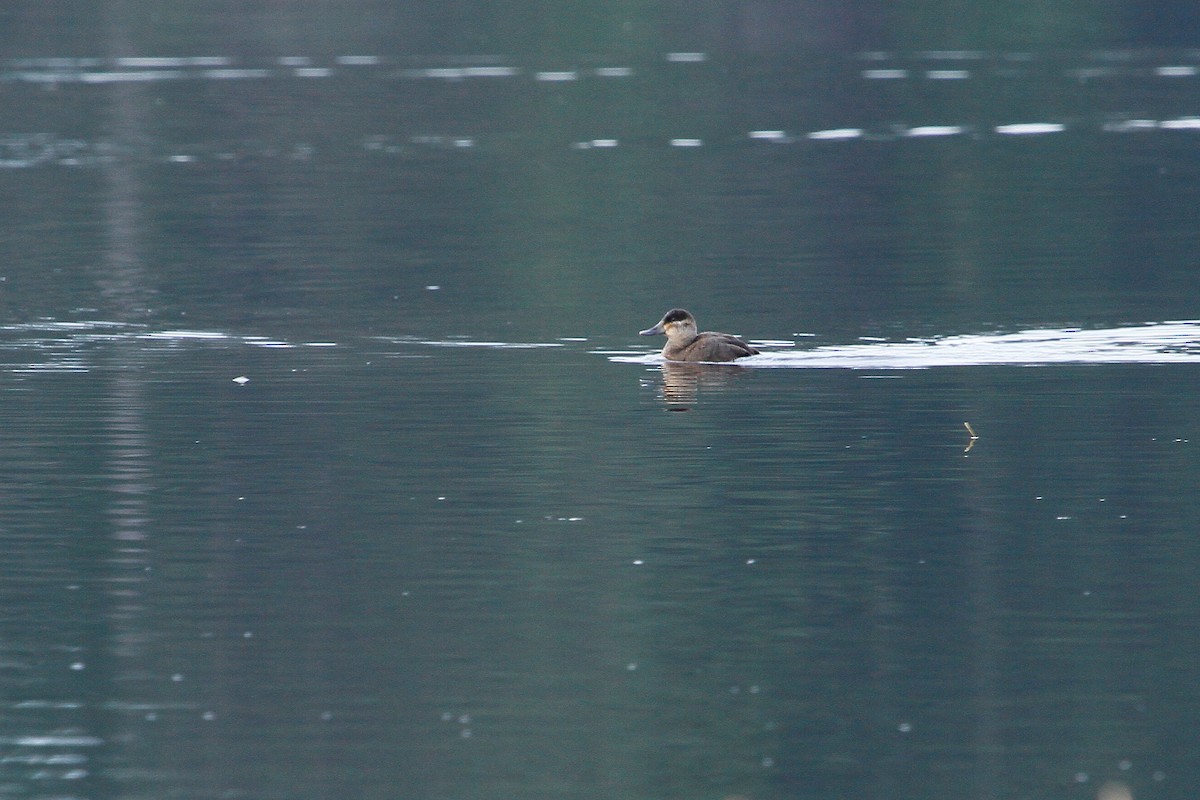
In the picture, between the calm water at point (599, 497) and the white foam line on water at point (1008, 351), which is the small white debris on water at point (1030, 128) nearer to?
the calm water at point (599, 497)

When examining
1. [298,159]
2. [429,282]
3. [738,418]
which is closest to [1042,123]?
[298,159]

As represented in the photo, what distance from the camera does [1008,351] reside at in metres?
25.9

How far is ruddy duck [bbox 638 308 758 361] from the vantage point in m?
25.6

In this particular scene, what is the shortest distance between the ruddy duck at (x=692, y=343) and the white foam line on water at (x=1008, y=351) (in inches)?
8.7

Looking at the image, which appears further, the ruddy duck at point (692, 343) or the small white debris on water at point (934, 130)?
the small white debris on water at point (934, 130)

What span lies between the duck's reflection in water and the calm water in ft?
0.44

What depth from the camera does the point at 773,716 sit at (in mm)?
13086

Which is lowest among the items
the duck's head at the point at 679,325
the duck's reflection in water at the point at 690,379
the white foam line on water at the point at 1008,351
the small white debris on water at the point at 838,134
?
the small white debris on water at the point at 838,134

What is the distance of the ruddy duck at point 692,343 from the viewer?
84.1ft

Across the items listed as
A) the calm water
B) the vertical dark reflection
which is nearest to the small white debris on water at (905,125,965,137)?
the calm water

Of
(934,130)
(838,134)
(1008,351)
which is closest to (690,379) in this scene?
(1008,351)

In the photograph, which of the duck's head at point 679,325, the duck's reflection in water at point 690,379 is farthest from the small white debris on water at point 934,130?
the duck's reflection in water at point 690,379

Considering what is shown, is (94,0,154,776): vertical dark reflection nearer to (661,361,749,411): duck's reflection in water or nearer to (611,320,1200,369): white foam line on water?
(661,361,749,411): duck's reflection in water

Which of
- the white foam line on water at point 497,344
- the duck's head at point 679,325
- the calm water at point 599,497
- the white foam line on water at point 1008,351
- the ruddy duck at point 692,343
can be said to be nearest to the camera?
the calm water at point 599,497
